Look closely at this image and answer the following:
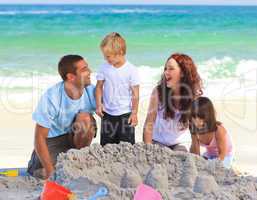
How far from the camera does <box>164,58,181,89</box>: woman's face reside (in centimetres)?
359

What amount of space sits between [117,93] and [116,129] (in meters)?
0.21

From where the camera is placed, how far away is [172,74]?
3.59 metres

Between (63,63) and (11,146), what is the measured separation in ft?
5.96

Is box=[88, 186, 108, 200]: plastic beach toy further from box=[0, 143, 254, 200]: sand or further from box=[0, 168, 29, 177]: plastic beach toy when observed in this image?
box=[0, 168, 29, 177]: plastic beach toy

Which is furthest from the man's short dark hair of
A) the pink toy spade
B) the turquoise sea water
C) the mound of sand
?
the turquoise sea water

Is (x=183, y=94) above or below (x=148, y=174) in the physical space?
above

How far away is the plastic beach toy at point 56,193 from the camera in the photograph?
2.61 metres

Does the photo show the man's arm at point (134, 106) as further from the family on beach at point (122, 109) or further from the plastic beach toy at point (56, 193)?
the plastic beach toy at point (56, 193)

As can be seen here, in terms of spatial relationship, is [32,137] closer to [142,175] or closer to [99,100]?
[99,100]

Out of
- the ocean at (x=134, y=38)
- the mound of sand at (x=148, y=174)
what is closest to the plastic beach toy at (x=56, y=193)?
the mound of sand at (x=148, y=174)

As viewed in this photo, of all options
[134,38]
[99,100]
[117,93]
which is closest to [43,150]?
[99,100]

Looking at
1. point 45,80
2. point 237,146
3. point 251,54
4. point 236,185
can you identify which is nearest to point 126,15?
point 251,54

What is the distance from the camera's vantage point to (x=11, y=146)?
5.10 metres

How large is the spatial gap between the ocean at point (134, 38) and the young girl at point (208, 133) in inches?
154
